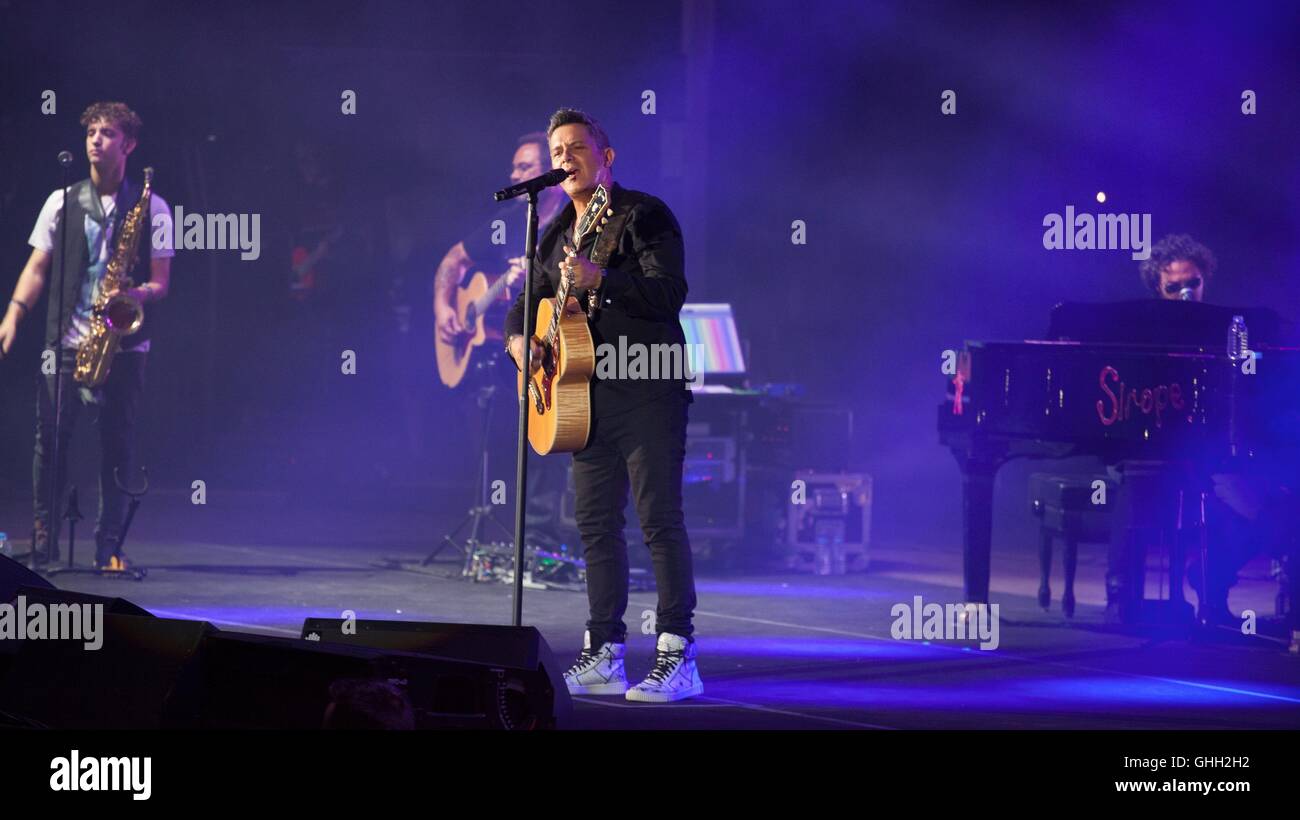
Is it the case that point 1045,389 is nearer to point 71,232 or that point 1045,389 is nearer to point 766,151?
point 71,232

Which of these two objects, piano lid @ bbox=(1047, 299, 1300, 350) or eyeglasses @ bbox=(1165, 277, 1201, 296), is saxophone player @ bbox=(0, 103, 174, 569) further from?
eyeglasses @ bbox=(1165, 277, 1201, 296)

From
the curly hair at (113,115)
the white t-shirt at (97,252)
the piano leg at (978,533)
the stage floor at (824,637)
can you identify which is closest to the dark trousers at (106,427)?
the white t-shirt at (97,252)

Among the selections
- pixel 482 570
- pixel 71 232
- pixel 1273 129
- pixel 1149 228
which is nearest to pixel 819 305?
pixel 1149 228

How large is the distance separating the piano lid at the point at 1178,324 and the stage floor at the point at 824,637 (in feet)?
4.07

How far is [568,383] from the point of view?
505 centimetres

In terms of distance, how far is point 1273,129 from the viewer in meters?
10.6

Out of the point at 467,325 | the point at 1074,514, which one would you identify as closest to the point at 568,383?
the point at 1074,514

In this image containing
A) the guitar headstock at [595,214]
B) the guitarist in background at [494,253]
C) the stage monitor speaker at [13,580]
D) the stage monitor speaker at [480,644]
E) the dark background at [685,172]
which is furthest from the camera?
the dark background at [685,172]

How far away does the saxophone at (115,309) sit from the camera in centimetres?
800

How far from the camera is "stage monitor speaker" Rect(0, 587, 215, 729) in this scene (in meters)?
3.73

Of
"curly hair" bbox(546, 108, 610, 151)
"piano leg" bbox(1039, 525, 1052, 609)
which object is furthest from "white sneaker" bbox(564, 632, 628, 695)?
"piano leg" bbox(1039, 525, 1052, 609)

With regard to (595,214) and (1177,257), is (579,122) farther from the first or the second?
(1177,257)

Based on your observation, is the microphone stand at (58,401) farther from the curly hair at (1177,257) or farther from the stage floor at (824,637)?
the curly hair at (1177,257)

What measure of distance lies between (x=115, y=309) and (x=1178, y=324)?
4.83m
